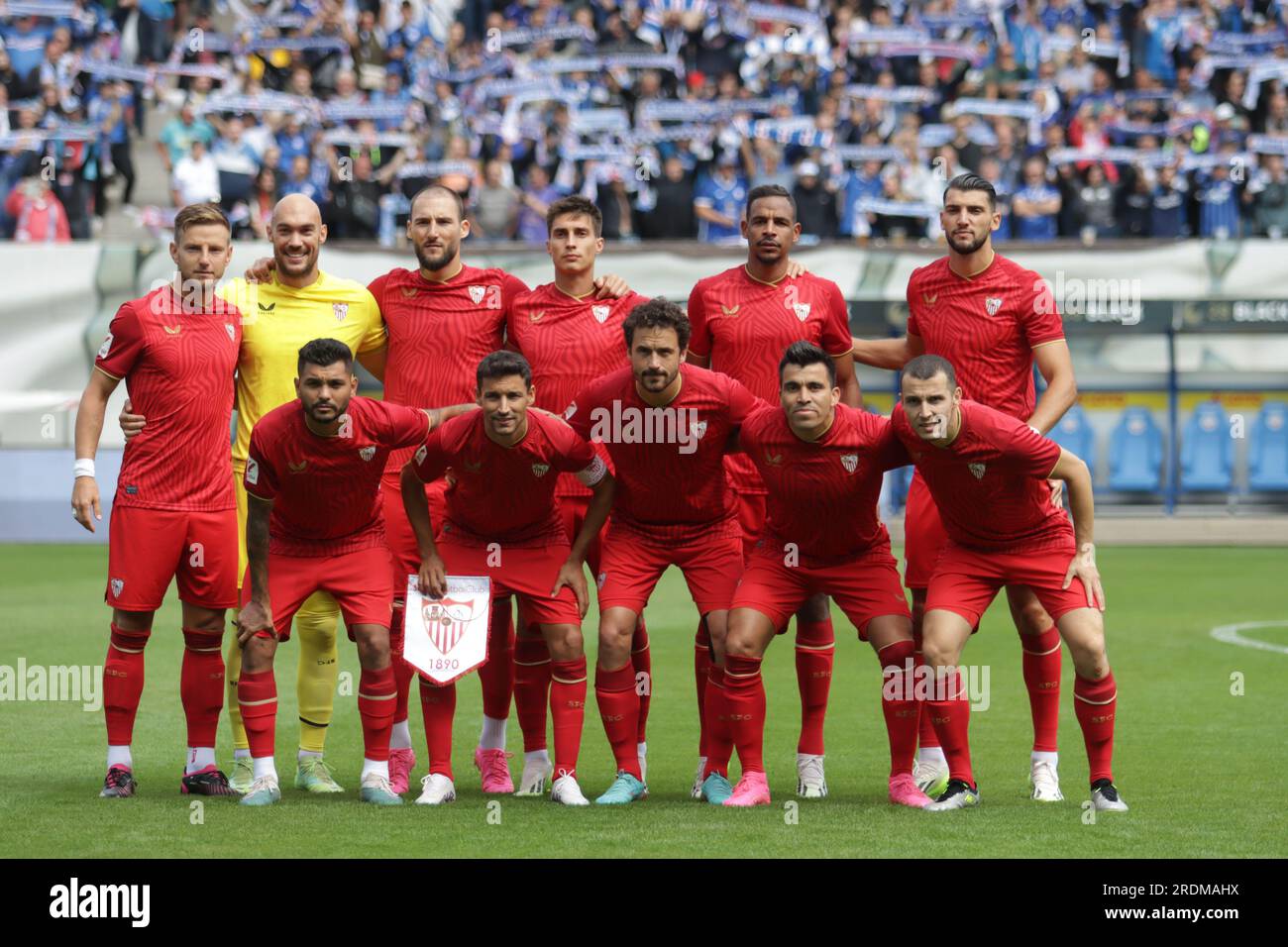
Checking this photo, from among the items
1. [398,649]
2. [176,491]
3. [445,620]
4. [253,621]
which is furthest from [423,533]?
[176,491]

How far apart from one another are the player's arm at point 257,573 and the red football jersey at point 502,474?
65 centimetres

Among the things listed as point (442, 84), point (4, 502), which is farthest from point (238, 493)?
point (442, 84)

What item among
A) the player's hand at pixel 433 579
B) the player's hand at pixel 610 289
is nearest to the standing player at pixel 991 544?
the player's hand at pixel 610 289

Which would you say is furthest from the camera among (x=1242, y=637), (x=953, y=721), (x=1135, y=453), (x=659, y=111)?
(x=1135, y=453)

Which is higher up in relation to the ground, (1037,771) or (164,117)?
(164,117)

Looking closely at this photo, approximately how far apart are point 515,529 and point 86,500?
5.63 feet

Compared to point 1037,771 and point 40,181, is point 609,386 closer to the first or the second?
point 1037,771

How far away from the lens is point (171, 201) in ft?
75.6

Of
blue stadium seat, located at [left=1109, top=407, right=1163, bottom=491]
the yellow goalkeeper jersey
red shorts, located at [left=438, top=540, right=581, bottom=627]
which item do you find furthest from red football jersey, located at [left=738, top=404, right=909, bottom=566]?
blue stadium seat, located at [left=1109, top=407, right=1163, bottom=491]

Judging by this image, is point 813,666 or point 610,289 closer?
point 813,666

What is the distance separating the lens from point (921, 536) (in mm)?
7816

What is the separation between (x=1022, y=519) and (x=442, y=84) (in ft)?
59.9

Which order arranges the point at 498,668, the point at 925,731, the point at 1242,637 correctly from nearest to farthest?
1. the point at 925,731
2. the point at 498,668
3. the point at 1242,637

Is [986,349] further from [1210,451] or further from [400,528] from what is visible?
[1210,451]
